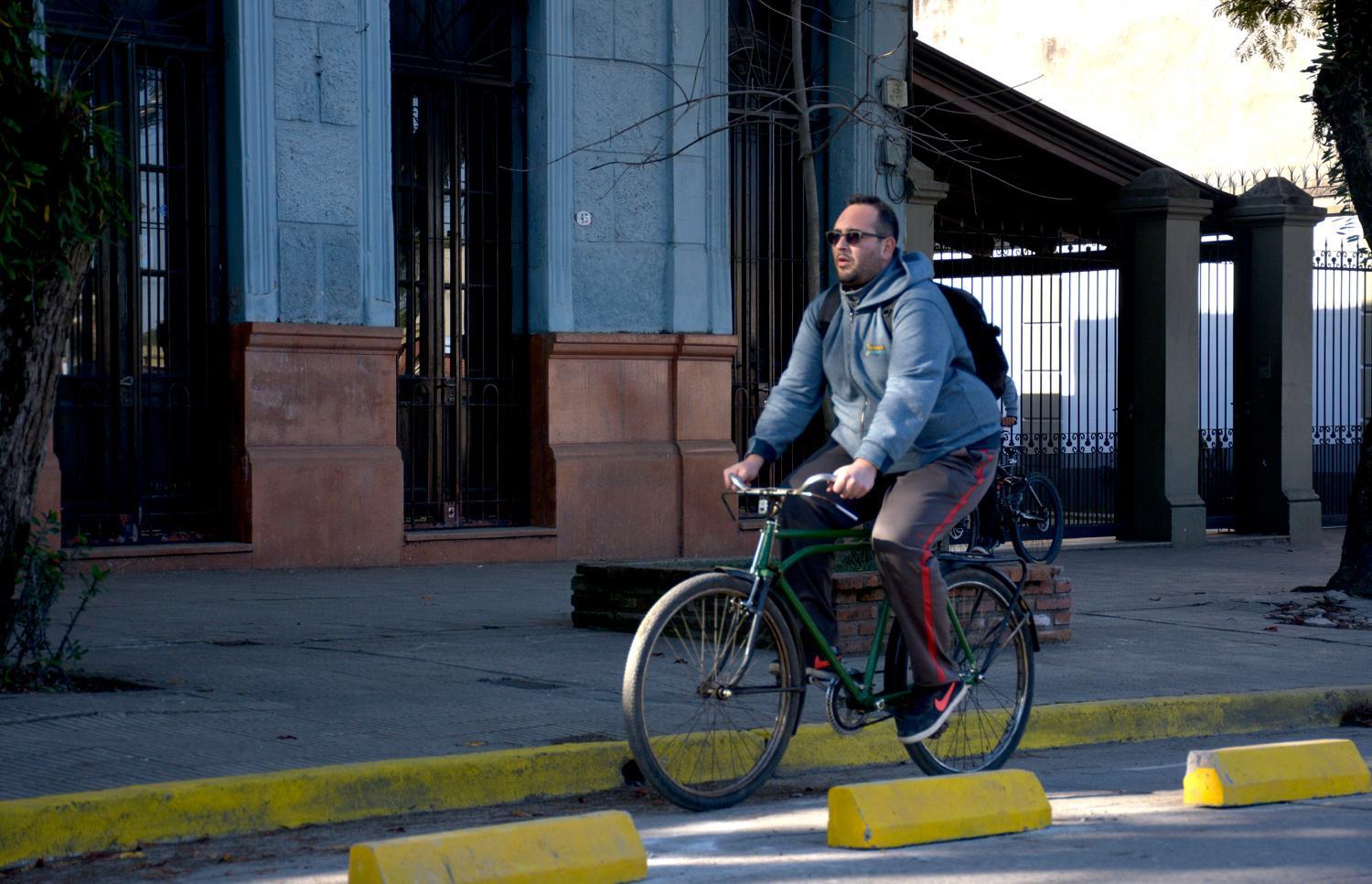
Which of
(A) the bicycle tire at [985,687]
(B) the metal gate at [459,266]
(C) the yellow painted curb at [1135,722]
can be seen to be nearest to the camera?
(A) the bicycle tire at [985,687]

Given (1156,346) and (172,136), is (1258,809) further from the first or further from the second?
(1156,346)

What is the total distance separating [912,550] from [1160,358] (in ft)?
41.3

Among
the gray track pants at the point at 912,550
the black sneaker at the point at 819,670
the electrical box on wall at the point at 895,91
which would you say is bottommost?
the black sneaker at the point at 819,670

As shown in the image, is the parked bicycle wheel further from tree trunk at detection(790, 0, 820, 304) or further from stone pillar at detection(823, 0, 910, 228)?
→ tree trunk at detection(790, 0, 820, 304)

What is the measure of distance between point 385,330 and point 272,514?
159 centimetres

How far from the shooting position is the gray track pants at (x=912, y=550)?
18.9 feet

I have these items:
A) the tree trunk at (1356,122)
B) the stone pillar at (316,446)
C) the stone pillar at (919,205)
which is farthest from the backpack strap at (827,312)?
the stone pillar at (919,205)

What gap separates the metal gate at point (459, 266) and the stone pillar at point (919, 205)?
3655mm

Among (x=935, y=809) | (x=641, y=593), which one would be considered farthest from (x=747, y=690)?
(x=641, y=593)

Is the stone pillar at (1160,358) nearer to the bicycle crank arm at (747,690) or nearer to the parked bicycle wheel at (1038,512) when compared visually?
the parked bicycle wheel at (1038,512)

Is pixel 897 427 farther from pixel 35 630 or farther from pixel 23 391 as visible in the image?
pixel 35 630

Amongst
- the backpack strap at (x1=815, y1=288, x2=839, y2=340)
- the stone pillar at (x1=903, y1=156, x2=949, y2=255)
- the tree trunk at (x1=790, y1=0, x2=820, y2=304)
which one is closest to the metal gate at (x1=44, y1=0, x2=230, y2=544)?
the tree trunk at (x1=790, y1=0, x2=820, y2=304)

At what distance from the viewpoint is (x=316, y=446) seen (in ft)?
44.2

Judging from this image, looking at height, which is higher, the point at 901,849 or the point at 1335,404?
the point at 1335,404
